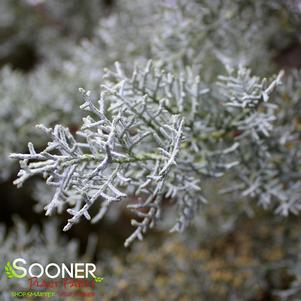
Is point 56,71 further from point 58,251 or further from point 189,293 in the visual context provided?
point 189,293

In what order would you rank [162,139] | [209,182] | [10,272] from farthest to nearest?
[209,182] < [10,272] < [162,139]

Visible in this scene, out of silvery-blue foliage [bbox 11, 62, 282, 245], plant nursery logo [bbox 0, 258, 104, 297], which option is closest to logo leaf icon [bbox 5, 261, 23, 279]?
plant nursery logo [bbox 0, 258, 104, 297]

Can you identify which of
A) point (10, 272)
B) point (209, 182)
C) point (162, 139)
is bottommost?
point (209, 182)

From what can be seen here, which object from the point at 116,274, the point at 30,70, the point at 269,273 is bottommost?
the point at 269,273

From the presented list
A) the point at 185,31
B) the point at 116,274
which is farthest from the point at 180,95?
the point at 116,274

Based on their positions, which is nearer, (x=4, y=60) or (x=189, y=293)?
(x=189, y=293)

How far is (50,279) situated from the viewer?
939 millimetres

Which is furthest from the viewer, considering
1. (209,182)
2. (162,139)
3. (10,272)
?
(209,182)

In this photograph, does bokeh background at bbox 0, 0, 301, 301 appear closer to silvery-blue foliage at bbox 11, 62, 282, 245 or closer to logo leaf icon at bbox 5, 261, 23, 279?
logo leaf icon at bbox 5, 261, 23, 279

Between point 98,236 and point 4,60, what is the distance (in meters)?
0.71

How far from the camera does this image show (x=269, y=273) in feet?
3.43

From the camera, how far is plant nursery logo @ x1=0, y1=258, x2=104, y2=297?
866mm

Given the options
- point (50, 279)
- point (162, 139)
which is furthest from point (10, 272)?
point (162, 139)

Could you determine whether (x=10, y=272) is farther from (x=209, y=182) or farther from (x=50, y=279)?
(x=209, y=182)
